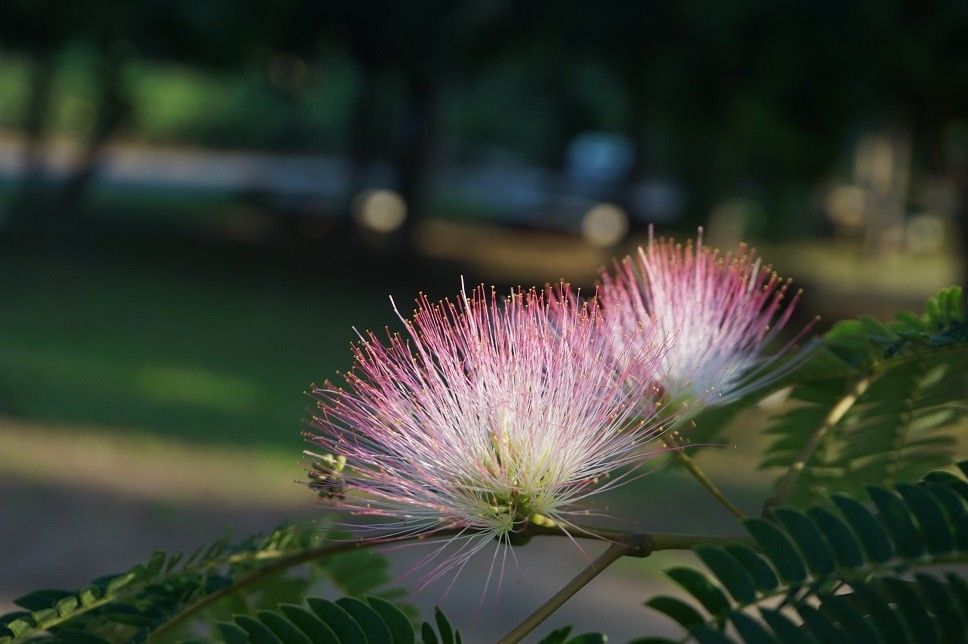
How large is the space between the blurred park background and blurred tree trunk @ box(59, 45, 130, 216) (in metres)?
0.03

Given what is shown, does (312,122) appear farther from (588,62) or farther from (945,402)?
(945,402)

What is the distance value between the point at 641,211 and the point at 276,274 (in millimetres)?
4505

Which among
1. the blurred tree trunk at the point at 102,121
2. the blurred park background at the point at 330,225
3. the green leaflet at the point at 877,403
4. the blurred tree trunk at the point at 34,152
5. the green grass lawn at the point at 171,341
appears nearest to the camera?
the green leaflet at the point at 877,403

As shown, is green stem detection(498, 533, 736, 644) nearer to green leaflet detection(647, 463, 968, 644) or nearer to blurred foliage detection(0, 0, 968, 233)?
green leaflet detection(647, 463, 968, 644)

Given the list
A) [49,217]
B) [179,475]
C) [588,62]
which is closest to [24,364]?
[179,475]

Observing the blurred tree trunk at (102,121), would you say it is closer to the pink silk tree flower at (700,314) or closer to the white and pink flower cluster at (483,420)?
the pink silk tree flower at (700,314)

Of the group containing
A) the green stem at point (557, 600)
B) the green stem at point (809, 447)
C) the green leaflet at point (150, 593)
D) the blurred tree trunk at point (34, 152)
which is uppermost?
the blurred tree trunk at point (34, 152)

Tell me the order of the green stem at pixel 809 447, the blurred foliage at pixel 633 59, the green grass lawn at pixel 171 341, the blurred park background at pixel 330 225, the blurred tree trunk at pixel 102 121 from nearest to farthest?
the green stem at pixel 809 447 < the blurred park background at pixel 330 225 < the green grass lawn at pixel 171 341 < the blurred foliage at pixel 633 59 < the blurred tree trunk at pixel 102 121

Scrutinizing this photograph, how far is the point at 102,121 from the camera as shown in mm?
13992

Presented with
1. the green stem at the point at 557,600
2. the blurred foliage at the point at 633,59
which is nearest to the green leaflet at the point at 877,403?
the green stem at the point at 557,600

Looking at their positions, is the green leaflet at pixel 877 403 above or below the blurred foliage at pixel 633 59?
below

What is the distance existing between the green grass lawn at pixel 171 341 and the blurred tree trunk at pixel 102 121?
1.45 m

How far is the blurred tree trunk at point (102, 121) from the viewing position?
534 inches

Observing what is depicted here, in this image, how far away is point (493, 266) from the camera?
15.2 metres
